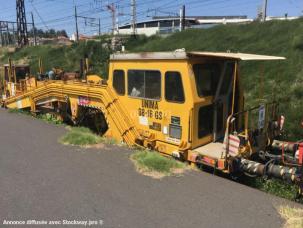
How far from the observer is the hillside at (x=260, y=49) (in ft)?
36.9

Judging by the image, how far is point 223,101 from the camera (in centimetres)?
762

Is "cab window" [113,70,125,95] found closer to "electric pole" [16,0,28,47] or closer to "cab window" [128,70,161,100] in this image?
"cab window" [128,70,161,100]

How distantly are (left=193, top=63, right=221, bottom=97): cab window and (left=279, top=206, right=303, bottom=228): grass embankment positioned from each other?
9.90ft

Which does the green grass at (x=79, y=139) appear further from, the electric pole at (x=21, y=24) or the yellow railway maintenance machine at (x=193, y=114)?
the electric pole at (x=21, y=24)

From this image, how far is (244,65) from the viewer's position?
14453mm

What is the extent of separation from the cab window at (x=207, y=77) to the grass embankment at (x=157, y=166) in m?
1.64

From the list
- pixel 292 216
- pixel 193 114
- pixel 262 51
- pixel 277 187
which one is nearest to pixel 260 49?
pixel 262 51

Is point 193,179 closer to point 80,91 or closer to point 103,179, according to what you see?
point 103,179

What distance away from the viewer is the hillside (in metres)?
11.2

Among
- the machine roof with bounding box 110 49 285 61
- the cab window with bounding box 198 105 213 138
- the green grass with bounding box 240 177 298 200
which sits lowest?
the green grass with bounding box 240 177 298 200

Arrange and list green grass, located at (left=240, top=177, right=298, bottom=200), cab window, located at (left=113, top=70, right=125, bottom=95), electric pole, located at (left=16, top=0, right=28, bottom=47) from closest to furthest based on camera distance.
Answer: green grass, located at (left=240, top=177, right=298, bottom=200) → cab window, located at (left=113, top=70, right=125, bottom=95) → electric pole, located at (left=16, top=0, right=28, bottom=47)

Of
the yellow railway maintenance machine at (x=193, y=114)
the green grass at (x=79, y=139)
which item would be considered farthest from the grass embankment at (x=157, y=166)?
the green grass at (x=79, y=139)

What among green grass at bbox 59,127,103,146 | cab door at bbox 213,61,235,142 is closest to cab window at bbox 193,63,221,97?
cab door at bbox 213,61,235,142

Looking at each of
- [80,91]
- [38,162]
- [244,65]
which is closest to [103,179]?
[38,162]
